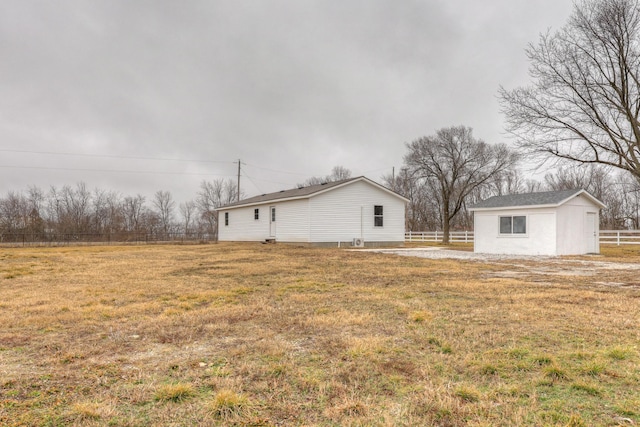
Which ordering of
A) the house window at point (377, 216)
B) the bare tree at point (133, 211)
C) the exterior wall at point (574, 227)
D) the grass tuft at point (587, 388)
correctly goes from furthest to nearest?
the bare tree at point (133, 211) → the house window at point (377, 216) → the exterior wall at point (574, 227) → the grass tuft at point (587, 388)

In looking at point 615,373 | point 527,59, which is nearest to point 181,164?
point 527,59

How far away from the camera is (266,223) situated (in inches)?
949

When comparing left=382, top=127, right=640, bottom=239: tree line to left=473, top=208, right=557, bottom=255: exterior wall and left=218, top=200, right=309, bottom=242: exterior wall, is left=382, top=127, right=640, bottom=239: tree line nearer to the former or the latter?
left=473, top=208, right=557, bottom=255: exterior wall

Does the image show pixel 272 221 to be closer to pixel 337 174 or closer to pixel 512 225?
pixel 512 225

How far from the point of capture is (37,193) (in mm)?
37969

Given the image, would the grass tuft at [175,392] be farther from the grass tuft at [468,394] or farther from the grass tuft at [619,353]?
the grass tuft at [619,353]

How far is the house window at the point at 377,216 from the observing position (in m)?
21.9

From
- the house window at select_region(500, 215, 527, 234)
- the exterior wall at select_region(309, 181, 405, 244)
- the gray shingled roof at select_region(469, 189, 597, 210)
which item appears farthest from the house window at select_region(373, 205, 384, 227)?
the house window at select_region(500, 215, 527, 234)

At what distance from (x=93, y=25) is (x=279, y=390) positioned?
20125 mm

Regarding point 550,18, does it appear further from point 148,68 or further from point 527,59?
point 148,68

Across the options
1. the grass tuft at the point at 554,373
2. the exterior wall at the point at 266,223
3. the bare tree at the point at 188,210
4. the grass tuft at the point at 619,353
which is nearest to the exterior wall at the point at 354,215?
the exterior wall at the point at 266,223

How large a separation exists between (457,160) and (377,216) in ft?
34.7

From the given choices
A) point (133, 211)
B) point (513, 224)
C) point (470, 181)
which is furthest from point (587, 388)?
point (133, 211)

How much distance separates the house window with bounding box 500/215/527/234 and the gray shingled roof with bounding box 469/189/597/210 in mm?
664
